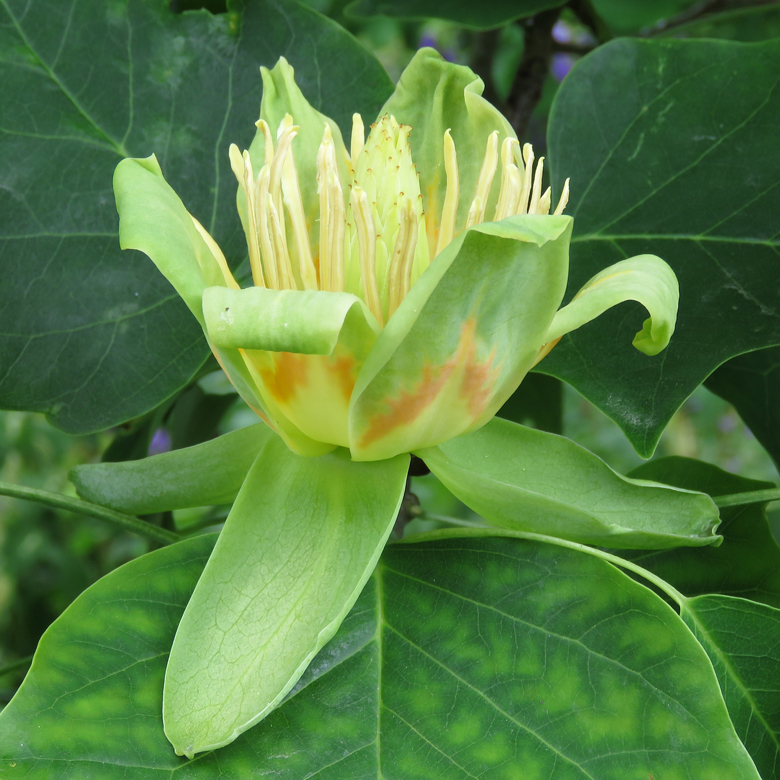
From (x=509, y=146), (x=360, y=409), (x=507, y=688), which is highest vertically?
(x=509, y=146)

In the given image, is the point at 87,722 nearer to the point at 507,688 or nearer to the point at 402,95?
the point at 507,688

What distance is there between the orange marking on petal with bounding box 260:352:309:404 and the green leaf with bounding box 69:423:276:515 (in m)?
0.07

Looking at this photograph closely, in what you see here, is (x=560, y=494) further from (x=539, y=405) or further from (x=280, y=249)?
(x=539, y=405)

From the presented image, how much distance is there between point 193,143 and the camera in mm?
772

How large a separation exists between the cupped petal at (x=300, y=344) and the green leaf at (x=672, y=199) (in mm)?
243

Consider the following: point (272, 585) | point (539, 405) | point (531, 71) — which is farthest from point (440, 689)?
point (531, 71)

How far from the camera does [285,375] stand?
504 millimetres

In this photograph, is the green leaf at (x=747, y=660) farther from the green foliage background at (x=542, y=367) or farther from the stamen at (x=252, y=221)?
the stamen at (x=252, y=221)

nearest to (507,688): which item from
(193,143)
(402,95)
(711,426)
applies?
(402,95)

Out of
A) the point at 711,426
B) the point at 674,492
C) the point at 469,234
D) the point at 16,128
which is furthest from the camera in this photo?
the point at 711,426

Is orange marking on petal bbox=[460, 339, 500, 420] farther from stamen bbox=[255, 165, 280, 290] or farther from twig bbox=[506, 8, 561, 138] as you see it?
twig bbox=[506, 8, 561, 138]

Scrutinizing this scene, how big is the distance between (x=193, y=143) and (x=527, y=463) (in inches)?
16.4

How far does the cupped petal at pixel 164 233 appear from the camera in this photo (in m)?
0.48

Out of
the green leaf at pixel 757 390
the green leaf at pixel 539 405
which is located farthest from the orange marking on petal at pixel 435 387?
the green leaf at pixel 539 405
